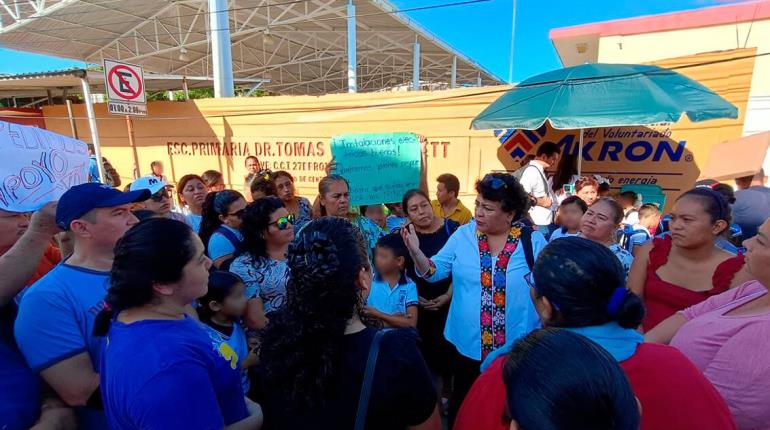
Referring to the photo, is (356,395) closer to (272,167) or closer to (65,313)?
(65,313)

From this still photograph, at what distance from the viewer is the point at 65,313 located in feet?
4.55

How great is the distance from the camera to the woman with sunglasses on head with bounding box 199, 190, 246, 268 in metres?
2.77

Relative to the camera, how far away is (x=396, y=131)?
6805 millimetres

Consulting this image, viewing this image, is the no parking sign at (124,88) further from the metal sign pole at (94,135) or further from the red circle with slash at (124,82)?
the metal sign pole at (94,135)

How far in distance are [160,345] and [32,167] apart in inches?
61.8

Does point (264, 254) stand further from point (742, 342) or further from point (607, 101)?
point (607, 101)

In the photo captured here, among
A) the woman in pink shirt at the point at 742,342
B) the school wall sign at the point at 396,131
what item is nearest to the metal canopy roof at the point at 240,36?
the school wall sign at the point at 396,131

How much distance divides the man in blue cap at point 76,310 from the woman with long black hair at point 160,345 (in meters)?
0.30

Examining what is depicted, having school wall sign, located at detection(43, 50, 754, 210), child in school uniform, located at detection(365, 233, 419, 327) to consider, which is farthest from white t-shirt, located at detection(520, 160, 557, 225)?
child in school uniform, located at detection(365, 233, 419, 327)

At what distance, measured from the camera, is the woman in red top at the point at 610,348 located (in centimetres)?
102

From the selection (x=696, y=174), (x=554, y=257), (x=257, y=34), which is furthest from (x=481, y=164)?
(x=257, y=34)

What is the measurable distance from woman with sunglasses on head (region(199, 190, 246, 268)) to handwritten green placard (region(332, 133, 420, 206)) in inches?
48.0

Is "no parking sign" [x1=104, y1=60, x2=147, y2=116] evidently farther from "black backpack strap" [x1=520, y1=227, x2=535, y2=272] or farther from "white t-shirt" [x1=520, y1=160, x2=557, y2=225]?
"black backpack strap" [x1=520, y1=227, x2=535, y2=272]

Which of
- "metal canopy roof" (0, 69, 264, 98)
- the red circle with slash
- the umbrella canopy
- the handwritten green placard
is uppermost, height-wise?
"metal canopy roof" (0, 69, 264, 98)
